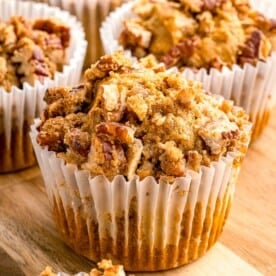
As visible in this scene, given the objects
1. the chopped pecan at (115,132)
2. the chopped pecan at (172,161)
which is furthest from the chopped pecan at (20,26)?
the chopped pecan at (172,161)

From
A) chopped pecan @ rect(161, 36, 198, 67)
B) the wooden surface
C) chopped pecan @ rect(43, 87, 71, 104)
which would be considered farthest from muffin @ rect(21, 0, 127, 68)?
chopped pecan @ rect(43, 87, 71, 104)

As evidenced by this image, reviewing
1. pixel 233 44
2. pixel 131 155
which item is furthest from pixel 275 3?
pixel 131 155

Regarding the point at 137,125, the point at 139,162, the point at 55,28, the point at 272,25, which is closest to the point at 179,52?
the point at 272,25

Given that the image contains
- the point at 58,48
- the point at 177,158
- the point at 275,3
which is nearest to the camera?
the point at 177,158

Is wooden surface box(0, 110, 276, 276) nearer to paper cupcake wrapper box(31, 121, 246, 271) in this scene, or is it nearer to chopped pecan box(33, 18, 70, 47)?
paper cupcake wrapper box(31, 121, 246, 271)

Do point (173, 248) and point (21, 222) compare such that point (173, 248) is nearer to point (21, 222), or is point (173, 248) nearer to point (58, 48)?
point (21, 222)

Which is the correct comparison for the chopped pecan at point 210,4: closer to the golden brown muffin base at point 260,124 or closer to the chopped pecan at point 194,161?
the golden brown muffin base at point 260,124
